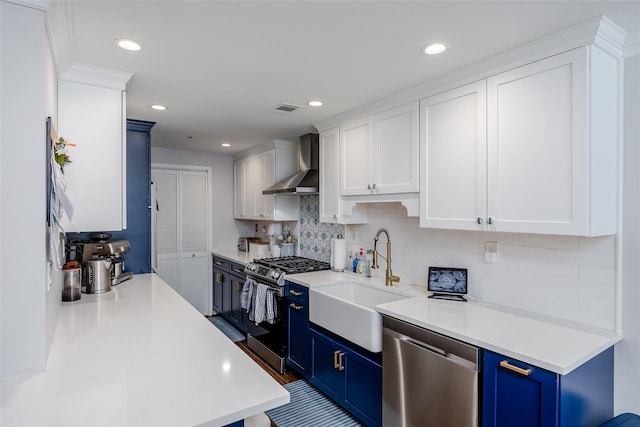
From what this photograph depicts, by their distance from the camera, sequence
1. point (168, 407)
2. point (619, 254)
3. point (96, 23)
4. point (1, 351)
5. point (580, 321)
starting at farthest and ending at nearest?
point (580, 321) < point (619, 254) < point (96, 23) < point (1, 351) < point (168, 407)

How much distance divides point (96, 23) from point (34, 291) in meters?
1.18

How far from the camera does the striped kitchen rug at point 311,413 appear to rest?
98.2 inches

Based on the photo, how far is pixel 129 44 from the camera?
1.81 meters

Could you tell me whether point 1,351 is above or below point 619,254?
below

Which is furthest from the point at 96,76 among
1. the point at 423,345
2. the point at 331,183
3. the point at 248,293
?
the point at 423,345

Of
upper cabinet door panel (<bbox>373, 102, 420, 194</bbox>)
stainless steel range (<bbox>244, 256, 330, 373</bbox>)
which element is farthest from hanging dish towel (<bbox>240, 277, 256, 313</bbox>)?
upper cabinet door panel (<bbox>373, 102, 420, 194</bbox>)

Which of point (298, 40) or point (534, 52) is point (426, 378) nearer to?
point (534, 52)

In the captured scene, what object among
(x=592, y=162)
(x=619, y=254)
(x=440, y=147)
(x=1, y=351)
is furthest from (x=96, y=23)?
(x=619, y=254)

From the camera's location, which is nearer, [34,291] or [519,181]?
[34,291]

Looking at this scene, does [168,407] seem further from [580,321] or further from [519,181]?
[580,321]

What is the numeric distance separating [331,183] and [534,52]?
1.84 meters

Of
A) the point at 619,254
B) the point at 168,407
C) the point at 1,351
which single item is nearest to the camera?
the point at 168,407

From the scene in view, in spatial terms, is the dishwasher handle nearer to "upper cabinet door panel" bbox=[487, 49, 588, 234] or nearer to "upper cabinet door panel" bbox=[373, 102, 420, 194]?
"upper cabinet door panel" bbox=[487, 49, 588, 234]

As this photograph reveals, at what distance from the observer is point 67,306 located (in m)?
2.26
